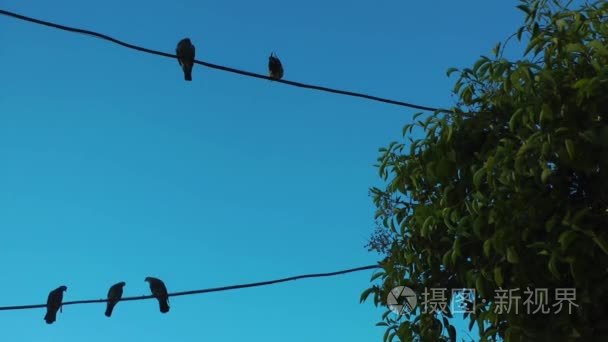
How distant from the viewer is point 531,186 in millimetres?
5715

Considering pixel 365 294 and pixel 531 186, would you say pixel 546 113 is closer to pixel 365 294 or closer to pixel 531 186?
pixel 531 186

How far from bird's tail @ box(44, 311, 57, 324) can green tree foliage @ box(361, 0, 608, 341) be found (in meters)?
5.47

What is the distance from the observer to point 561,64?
589cm

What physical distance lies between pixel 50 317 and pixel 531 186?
22.2ft

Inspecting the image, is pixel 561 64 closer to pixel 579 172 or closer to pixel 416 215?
pixel 579 172

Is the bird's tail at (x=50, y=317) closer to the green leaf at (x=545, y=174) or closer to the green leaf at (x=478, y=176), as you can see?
the green leaf at (x=478, y=176)

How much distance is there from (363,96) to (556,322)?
2516 millimetres

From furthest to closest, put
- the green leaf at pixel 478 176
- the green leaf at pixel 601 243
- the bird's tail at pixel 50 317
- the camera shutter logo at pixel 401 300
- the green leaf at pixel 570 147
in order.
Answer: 1. the bird's tail at pixel 50 317
2. the camera shutter logo at pixel 401 300
3. the green leaf at pixel 478 176
4. the green leaf at pixel 570 147
5. the green leaf at pixel 601 243

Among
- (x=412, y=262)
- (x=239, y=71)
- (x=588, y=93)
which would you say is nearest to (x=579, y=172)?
(x=588, y=93)

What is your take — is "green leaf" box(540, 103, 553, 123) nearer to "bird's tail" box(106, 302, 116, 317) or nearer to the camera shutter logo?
the camera shutter logo

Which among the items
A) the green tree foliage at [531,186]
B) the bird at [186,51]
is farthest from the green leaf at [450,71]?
the bird at [186,51]

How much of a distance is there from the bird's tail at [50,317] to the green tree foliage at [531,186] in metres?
5.47

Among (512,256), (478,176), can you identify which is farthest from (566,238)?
(478,176)

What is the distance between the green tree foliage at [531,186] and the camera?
215 inches
